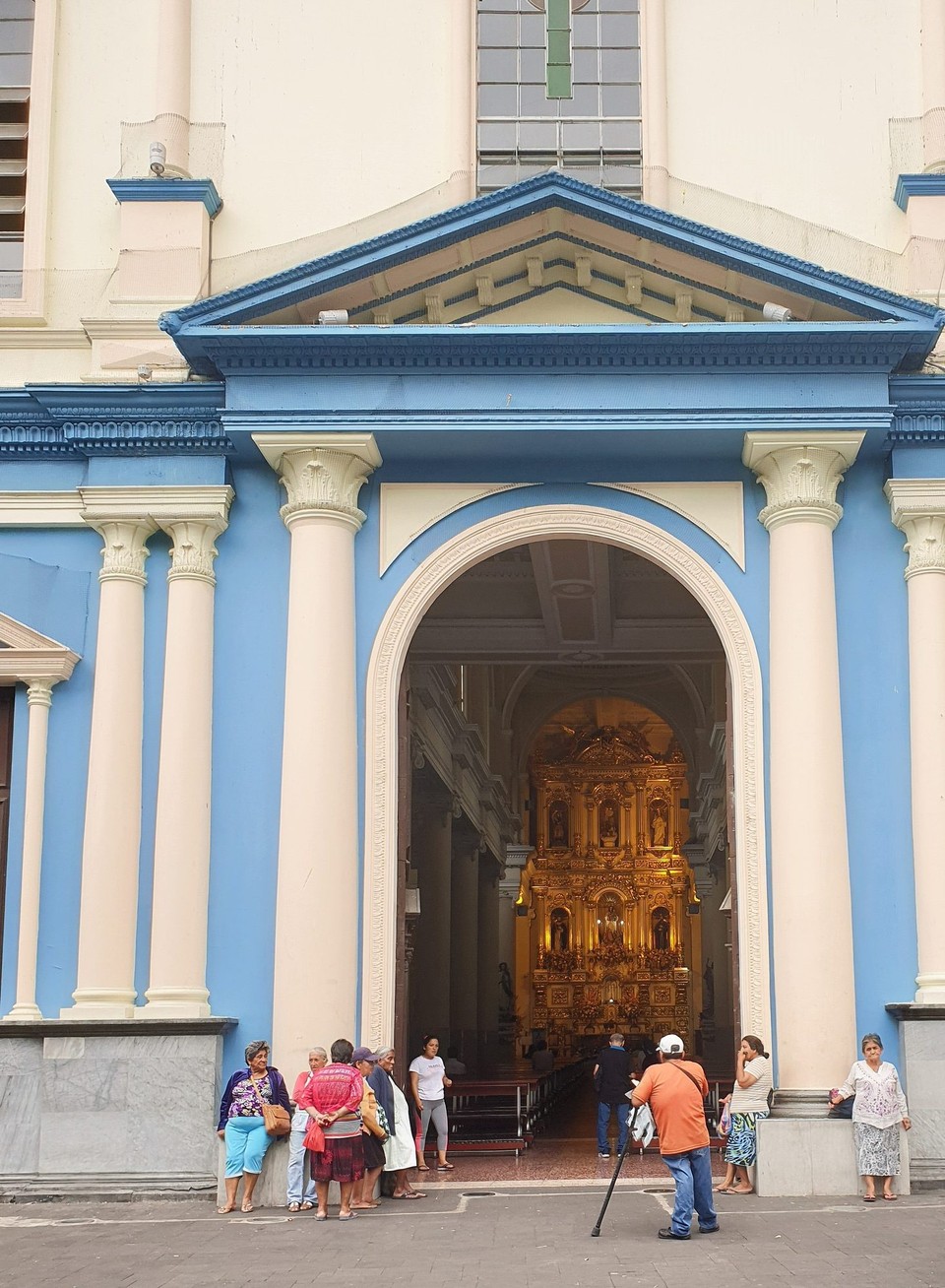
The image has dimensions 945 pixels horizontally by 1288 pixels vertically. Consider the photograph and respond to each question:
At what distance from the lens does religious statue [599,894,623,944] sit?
3909cm

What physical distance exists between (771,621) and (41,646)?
683 cm

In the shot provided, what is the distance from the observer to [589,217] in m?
16.3

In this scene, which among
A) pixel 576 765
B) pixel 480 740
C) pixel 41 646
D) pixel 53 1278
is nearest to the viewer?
pixel 53 1278

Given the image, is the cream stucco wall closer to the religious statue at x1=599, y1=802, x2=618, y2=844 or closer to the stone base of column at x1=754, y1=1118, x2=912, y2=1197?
the stone base of column at x1=754, y1=1118, x2=912, y2=1197

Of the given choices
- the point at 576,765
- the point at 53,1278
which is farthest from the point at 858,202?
the point at 576,765

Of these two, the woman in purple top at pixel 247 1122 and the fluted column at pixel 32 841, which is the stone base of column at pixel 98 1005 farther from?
the woman in purple top at pixel 247 1122

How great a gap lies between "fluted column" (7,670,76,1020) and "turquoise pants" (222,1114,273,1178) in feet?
8.74

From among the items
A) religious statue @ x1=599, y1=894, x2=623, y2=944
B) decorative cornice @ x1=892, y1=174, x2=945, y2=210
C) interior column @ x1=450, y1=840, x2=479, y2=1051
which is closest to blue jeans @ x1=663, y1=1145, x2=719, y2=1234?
decorative cornice @ x1=892, y1=174, x2=945, y2=210

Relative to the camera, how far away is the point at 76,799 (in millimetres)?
16547

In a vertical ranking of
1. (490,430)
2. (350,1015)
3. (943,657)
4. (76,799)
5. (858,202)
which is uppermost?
(858,202)

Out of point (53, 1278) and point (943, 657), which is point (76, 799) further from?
point (943, 657)

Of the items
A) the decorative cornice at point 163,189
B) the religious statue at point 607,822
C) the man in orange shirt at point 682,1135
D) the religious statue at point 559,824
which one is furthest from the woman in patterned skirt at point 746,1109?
the religious statue at point 559,824

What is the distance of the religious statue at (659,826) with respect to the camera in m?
40.2

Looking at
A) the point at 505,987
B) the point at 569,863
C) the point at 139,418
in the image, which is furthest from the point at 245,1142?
the point at 569,863
